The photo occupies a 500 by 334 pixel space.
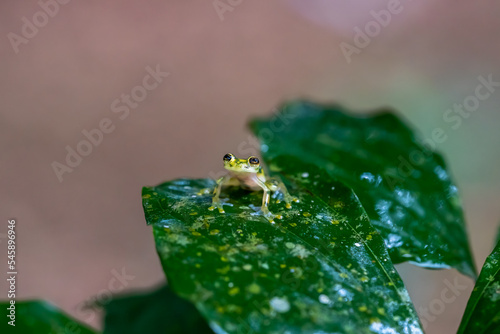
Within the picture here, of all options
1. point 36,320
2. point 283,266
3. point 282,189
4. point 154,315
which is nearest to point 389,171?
point 282,189

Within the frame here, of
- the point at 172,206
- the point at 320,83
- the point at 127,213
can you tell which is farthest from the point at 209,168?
the point at 172,206

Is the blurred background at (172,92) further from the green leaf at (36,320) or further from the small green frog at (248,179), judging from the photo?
the green leaf at (36,320)

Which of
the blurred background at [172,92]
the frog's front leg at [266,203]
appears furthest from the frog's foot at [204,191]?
the blurred background at [172,92]

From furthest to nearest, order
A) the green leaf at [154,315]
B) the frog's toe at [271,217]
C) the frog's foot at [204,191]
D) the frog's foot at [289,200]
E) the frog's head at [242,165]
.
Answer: the frog's head at [242,165]
the frog's foot at [204,191]
the frog's foot at [289,200]
the frog's toe at [271,217]
the green leaf at [154,315]

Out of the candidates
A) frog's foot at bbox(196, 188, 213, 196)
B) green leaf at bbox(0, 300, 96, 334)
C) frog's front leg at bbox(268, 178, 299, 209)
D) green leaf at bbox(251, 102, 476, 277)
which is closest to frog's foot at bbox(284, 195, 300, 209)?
frog's front leg at bbox(268, 178, 299, 209)

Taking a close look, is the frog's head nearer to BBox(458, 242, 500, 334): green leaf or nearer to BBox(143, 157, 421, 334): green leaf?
BBox(143, 157, 421, 334): green leaf

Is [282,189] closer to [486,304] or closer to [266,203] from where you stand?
[266,203]
